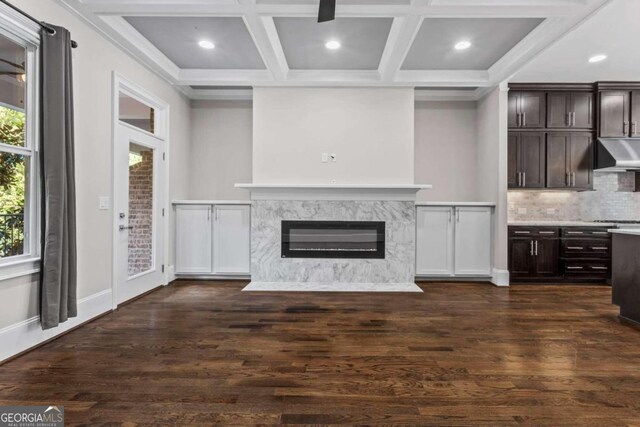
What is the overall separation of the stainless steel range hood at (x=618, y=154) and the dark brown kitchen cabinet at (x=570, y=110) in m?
0.35

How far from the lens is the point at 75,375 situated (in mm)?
2164

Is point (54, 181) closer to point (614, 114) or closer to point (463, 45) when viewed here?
point (463, 45)

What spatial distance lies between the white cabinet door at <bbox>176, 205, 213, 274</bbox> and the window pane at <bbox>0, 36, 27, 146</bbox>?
247 cm

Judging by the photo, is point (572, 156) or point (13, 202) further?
point (572, 156)

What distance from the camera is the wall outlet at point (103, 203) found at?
3.34 meters

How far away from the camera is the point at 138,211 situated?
4137mm

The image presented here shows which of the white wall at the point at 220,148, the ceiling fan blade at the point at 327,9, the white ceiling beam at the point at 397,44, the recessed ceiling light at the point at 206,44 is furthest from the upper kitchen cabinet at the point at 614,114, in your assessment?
the recessed ceiling light at the point at 206,44

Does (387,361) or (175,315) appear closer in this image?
(387,361)

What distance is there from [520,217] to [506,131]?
4.63ft

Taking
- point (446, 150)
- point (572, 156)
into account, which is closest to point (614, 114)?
point (572, 156)

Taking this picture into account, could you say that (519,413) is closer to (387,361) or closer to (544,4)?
(387,361)

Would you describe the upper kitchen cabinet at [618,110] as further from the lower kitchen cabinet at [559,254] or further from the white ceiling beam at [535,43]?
the white ceiling beam at [535,43]

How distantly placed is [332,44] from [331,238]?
2.47 metres

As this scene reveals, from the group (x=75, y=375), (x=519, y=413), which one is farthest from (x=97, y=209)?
(x=519, y=413)
